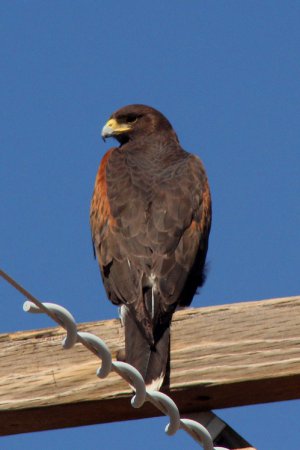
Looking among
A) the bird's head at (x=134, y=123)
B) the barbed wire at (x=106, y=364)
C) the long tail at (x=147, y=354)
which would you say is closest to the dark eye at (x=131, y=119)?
the bird's head at (x=134, y=123)

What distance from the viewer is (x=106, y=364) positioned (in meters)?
2.44

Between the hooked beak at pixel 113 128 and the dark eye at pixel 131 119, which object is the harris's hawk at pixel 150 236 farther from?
the dark eye at pixel 131 119

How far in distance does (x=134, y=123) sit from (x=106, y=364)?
17.7 feet

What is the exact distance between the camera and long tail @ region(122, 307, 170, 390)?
131 inches

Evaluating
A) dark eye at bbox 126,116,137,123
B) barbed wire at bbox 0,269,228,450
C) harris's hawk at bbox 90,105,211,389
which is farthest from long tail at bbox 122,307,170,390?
dark eye at bbox 126,116,137,123

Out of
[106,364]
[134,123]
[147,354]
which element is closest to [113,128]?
[134,123]

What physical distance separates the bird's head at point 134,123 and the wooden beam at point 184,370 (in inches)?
168

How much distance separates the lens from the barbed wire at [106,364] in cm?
226

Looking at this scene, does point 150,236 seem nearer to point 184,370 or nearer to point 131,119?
point 184,370

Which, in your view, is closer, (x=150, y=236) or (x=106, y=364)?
(x=106, y=364)

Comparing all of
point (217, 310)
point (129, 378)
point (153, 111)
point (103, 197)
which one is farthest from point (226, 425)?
point (153, 111)

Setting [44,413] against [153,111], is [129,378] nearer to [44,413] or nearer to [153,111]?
[44,413]

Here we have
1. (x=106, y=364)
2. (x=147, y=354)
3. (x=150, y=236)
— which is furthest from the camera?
(x=150, y=236)

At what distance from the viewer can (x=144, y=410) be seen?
10.4ft
